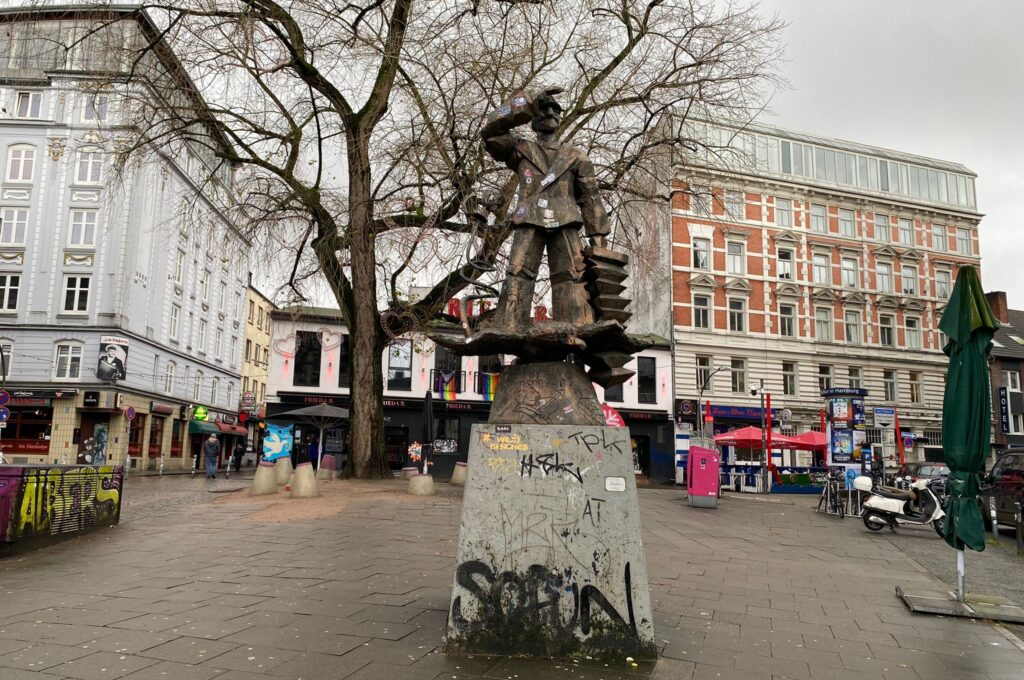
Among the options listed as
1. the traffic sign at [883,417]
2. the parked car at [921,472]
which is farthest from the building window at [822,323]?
the parked car at [921,472]

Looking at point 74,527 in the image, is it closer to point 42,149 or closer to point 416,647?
point 416,647

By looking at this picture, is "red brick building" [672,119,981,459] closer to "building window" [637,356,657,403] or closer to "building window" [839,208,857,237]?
"building window" [839,208,857,237]

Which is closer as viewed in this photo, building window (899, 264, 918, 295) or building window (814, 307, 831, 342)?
building window (814, 307, 831, 342)

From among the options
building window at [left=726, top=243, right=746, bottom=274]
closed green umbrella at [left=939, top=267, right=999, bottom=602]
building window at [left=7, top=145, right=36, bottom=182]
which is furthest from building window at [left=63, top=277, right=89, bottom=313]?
closed green umbrella at [left=939, top=267, right=999, bottom=602]

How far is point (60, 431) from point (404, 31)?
28.1 metres

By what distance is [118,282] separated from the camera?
32.0 meters

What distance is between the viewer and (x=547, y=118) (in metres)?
5.36

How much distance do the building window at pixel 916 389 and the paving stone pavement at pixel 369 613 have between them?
112 ft

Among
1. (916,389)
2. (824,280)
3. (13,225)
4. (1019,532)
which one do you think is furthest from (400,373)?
(916,389)

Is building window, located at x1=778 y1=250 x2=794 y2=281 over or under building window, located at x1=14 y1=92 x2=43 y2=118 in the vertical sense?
under

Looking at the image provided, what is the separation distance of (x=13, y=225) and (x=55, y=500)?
105 feet

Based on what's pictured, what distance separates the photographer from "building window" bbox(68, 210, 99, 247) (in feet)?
107

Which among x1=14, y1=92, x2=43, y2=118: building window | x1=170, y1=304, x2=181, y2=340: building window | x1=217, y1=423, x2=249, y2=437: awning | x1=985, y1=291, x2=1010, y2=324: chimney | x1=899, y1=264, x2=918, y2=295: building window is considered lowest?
x1=217, y1=423, x2=249, y2=437: awning

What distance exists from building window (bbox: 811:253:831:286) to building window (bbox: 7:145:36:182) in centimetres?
4204
